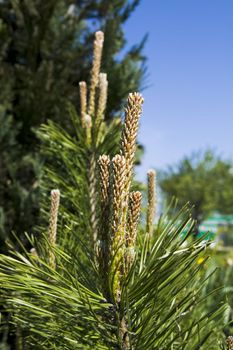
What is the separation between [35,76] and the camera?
15.6ft

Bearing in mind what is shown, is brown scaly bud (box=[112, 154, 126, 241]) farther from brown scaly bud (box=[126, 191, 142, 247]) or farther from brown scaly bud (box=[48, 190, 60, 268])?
brown scaly bud (box=[48, 190, 60, 268])

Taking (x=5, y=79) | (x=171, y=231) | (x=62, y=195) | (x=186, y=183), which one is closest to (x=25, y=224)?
(x=5, y=79)

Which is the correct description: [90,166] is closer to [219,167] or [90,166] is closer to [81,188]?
[81,188]

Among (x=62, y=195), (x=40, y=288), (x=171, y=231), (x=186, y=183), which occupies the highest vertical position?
(x=186, y=183)

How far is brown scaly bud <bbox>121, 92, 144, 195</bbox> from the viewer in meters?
0.81

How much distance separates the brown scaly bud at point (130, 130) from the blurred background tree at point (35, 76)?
3.58 m

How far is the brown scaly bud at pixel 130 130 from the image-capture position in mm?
809

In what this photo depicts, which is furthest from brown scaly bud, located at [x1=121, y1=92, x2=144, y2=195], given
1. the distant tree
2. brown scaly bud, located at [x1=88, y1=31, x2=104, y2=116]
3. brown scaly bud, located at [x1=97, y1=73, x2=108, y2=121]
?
the distant tree

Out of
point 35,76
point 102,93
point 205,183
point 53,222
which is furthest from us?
point 205,183

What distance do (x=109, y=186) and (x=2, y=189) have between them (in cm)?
405

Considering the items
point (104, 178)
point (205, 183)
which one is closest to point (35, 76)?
point (104, 178)

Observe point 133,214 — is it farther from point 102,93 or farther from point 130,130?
point 102,93

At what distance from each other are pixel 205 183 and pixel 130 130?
29.8m

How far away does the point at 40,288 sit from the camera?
0.86 metres
